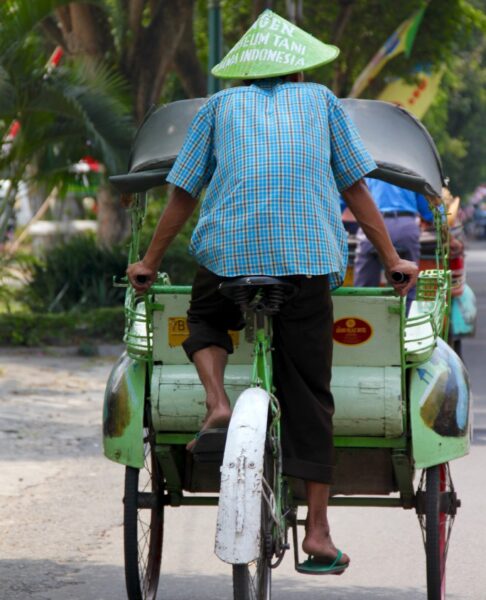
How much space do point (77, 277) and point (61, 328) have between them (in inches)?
72.8

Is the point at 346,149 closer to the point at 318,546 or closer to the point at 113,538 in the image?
the point at 318,546

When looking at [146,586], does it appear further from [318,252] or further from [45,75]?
[45,75]

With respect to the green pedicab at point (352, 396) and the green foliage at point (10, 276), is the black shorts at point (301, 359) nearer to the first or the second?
the green pedicab at point (352, 396)

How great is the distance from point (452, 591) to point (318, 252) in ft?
5.56

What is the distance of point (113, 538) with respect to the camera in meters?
6.21

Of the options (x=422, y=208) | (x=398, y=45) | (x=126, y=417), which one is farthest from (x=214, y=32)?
(x=126, y=417)

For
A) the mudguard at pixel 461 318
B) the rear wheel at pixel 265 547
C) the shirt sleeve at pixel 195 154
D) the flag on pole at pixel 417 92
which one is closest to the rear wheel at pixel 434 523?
the rear wheel at pixel 265 547

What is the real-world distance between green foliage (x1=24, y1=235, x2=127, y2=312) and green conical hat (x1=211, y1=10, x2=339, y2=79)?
11436 mm

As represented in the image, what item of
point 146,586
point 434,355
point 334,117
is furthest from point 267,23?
point 146,586

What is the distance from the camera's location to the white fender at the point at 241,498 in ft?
12.5

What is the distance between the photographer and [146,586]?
16.5 feet

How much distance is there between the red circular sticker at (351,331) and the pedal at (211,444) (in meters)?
0.61

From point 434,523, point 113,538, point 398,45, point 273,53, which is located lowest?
point 113,538

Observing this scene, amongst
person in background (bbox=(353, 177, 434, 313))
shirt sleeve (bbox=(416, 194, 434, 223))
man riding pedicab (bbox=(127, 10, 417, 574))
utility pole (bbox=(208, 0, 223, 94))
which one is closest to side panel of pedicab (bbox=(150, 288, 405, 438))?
man riding pedicab (bbox=(127, 10, 417, 574))
